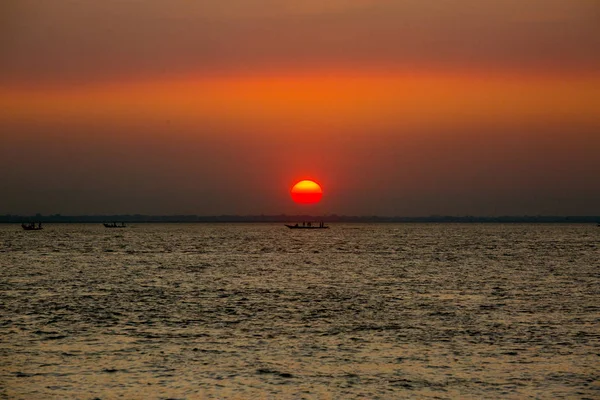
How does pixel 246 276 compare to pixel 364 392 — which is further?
pixel 246 276

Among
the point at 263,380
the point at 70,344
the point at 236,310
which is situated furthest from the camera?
the point at 236,310

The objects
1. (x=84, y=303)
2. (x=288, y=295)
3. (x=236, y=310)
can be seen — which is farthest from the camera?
(x=288, y=295)

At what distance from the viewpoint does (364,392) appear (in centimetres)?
3212

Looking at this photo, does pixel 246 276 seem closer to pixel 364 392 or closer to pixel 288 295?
pixel 288 295

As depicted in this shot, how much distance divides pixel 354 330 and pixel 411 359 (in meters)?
9.80

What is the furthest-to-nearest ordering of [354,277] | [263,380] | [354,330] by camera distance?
[354,277] → [354,330] → [263,380]

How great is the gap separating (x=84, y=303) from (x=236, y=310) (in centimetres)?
1382

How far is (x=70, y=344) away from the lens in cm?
4284

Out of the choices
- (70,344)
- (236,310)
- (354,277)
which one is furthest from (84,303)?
(354,277)

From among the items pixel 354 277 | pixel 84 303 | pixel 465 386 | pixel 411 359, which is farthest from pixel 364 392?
pixel 354 277

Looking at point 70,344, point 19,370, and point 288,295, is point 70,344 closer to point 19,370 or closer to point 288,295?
point 19,370

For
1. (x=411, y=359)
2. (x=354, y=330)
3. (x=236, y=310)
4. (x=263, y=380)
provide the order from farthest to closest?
(x=236, y=310) < (x=354, y=330) < (x=411, y=359) < (x=263, y=380)

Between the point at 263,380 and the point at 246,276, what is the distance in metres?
59.9

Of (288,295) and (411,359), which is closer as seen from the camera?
(411,359)
